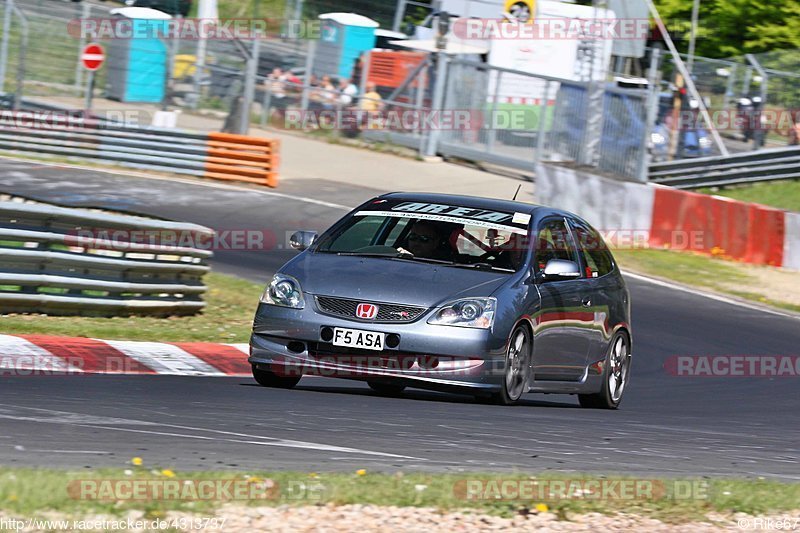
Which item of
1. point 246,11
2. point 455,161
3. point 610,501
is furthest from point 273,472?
point 246,11

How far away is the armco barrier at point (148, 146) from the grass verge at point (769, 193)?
902 cm

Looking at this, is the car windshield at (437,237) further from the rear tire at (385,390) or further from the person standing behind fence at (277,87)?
the person standing behind fence at (277,87)

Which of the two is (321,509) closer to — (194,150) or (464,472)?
(464,472)

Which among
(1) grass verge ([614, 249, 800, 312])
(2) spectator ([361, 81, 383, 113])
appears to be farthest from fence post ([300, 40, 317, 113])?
(1) grass verge ([614, 249, 800, 312])

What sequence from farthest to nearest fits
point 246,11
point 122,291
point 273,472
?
point 246,11 < point 122,291 < point 273,472

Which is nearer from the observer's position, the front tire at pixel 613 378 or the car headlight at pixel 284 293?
the car headlight at pixel 284 293

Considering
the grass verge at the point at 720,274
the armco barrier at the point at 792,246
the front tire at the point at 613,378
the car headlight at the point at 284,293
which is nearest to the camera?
the car headlight at the point at 284,293

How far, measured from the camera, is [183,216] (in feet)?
70.7

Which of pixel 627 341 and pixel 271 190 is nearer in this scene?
pixel 627 341

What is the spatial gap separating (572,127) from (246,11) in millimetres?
19229

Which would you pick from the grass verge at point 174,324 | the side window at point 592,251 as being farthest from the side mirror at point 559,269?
the grass verge at point 174,324

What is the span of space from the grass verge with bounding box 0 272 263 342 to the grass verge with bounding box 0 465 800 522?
5.81 metres

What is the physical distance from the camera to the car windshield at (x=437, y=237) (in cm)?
924

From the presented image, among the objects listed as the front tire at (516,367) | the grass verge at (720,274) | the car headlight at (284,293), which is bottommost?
the grass verge at (720,274)
